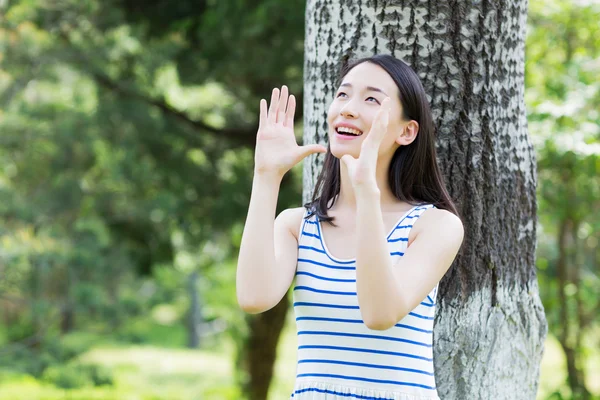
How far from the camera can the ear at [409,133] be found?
1.88m

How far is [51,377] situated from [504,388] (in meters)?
5.04

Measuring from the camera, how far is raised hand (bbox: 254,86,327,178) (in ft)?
5.94

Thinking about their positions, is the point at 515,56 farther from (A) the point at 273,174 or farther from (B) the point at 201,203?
(B) the point at 201,203

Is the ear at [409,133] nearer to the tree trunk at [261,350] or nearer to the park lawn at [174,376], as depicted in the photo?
the park lawn at [174,376]

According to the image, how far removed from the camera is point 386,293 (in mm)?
1604

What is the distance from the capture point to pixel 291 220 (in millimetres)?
1941

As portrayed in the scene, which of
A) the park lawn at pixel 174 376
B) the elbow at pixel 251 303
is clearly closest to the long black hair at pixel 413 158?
the elbow at pixel 251 303

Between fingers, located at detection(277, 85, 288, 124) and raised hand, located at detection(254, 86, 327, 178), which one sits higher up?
fingers, located at detection(277, 85, 288, 124)

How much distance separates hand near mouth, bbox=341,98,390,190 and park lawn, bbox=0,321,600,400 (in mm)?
4976

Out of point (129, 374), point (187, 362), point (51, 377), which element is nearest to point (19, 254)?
point (51, 377)

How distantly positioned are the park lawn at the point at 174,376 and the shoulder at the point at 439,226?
4.73 meters

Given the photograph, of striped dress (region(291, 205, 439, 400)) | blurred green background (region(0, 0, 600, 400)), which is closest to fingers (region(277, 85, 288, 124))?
striped dress (region(291, 205, 439, 400))

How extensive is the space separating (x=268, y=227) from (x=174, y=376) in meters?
10.8

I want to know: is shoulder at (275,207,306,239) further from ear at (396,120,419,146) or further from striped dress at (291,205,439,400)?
ear at (396,120,419,146)
